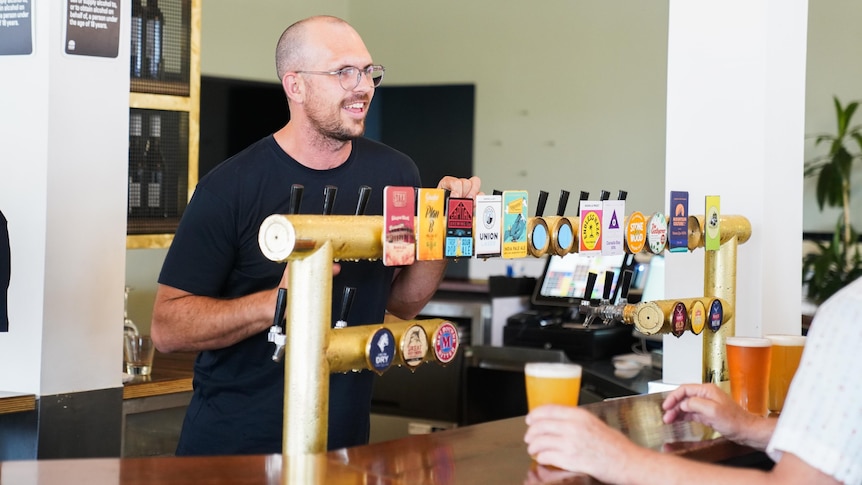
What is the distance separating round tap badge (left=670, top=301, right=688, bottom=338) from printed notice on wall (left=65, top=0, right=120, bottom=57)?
5.43 feet

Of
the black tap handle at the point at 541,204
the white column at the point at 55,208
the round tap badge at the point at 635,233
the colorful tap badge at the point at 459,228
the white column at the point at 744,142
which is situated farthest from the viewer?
the white column at the point at 55,208

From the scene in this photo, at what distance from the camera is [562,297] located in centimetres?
498

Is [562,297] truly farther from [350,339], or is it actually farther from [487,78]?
[350,339]

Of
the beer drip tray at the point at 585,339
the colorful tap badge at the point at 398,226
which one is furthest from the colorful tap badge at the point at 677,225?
the beer drip tray at the point at 585,339

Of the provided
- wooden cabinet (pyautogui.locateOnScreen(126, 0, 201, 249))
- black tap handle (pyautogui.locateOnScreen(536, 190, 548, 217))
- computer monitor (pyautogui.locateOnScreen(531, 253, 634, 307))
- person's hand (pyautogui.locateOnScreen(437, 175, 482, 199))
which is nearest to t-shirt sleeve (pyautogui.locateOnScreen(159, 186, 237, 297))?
person's hand (pyautogui.locateOnScreen(437, 175, 482, 199))

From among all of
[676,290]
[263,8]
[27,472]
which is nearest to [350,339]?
[27,472]

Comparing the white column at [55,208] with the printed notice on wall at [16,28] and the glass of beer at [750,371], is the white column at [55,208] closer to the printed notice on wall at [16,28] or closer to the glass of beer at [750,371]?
the printed notice on wall at [16,28]

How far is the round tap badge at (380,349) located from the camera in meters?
1.48

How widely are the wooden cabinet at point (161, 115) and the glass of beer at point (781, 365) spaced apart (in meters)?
2.45

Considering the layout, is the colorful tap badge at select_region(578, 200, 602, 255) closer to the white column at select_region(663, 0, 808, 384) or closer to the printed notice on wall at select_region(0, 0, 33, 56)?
the white column at select_region(663, 0, 808, 384)

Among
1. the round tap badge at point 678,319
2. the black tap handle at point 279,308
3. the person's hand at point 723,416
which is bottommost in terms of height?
the person's hand at point 723,416

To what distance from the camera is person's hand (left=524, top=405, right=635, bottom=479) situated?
1.35m

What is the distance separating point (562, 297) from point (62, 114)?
9.17 feet

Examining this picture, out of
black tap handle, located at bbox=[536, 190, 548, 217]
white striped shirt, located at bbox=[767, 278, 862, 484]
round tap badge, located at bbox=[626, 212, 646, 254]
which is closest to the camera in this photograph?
white striped shirt, located at bbox=[767, 278, 862, 484]
